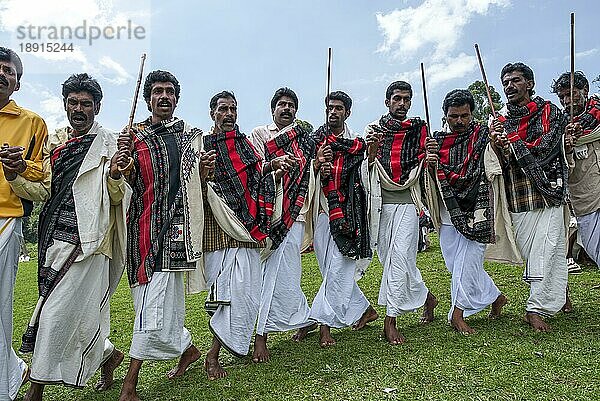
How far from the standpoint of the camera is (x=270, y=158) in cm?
604

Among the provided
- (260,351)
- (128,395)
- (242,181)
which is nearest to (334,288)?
(260,351)

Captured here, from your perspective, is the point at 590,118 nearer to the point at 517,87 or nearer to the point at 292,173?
the point at 517,87

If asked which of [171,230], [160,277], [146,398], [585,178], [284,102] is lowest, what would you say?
[146,398]

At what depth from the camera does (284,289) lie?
19.5 ft

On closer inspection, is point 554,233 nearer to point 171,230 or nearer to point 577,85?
point 577,85

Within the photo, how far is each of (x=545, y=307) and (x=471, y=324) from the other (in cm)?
80

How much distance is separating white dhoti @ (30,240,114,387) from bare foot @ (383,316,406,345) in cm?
272

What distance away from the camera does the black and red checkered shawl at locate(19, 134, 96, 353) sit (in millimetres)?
4422

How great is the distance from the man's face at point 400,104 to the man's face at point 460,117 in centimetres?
48

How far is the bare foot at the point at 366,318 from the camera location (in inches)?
259

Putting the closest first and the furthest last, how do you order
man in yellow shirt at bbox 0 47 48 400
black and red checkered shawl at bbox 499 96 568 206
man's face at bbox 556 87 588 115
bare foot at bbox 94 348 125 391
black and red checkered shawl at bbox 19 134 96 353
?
man in yellow shirt at bbox 0 47 48 400, black and red checkered shawl at bbox 19 134 96 353, bare foot at bbox 94 348 125 391, black and red checkered shawl at bbox 499 96 568 206, man's face at bbox 556 87 588 115

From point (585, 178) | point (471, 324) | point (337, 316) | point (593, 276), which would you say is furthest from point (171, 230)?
point (593, 276)

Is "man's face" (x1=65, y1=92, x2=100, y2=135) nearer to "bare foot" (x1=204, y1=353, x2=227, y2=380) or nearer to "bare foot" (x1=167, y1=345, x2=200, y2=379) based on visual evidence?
"bare foot" (x1=167, y1=345, x2=200, y2=379)

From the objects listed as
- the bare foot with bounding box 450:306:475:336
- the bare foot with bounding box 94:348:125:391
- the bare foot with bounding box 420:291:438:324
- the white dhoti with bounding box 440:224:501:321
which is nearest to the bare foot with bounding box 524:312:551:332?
the white dhoti with bounding box 440:224:501:321
